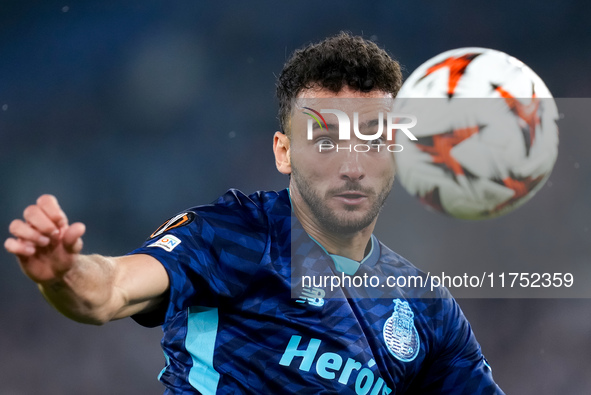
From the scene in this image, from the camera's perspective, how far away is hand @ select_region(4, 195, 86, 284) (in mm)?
1847

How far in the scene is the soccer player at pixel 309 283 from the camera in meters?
2.60

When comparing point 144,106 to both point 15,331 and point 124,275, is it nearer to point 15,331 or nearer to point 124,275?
point 15,331

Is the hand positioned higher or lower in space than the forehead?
lower

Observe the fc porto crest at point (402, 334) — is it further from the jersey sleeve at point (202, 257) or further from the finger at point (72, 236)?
the finger at point (72, 236)

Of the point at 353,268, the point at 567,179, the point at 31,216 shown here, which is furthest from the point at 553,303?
the point at 31,216

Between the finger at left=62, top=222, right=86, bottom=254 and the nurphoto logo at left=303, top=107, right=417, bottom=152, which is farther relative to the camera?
the nurphoto logo at left=303, top=107, right=417, bottom=152

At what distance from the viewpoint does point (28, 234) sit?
6.06 feet

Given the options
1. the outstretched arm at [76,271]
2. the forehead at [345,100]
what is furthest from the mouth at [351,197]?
the outstretched arm at [76,271]

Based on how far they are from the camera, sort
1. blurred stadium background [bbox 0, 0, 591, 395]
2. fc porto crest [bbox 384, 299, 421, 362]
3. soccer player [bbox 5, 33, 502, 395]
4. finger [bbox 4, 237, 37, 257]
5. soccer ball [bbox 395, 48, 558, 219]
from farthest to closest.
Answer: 1. blurred stadium background [bbox 0, 0, 591, 395]
2. fc porto crest [bbox 384, 299, 421, 362]
3. soccer ball [bbox 395, 48, 558, 219]
4. soccer player [bbox 5, 33, 502, 395]
5. finger [bbox 4, 237, 37, 257]

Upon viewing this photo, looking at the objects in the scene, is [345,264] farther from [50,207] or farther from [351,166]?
[50,207]

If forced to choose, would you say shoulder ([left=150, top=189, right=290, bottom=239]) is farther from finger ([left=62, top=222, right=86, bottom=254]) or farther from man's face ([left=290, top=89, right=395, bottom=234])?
finger ([left=62, top=222, right=86, bottom=254])

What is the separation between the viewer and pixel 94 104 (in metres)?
7.46

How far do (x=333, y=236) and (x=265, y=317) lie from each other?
1.82 ft

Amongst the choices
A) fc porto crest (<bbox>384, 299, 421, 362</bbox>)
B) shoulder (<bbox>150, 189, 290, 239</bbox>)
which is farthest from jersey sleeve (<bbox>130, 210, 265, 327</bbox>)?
fc porto crest (<bbox>384, 299, 421, 362</bbox>)
